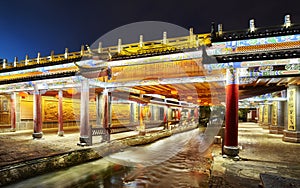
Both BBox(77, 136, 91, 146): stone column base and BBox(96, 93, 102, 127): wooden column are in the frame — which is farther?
BBox(96, 93, 102, 127): wooden column

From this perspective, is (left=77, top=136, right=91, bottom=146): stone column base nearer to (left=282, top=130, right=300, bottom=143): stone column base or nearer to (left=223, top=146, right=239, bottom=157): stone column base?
(left=223, top=146, right=239, bottom=157): stone column base

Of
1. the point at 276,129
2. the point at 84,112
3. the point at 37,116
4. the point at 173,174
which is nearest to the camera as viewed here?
the point at 173,174

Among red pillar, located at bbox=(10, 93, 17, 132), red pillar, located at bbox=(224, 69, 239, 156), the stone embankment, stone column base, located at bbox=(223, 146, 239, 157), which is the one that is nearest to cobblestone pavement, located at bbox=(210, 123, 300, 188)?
stone column base, located at bbox=(223, 146, 239, 157)

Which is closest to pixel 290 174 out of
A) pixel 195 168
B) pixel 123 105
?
pixel 195 168

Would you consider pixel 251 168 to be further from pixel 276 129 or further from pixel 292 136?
pixel 276 129

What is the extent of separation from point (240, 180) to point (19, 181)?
302 inches

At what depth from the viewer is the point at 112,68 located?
555 inches

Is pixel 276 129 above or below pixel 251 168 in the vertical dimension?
below

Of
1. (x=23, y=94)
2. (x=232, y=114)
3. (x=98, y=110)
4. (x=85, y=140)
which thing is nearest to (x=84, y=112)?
(x=85, y=140)

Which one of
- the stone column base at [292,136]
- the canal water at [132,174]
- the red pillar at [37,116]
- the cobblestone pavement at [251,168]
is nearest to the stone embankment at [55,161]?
the canal water at [132,174]

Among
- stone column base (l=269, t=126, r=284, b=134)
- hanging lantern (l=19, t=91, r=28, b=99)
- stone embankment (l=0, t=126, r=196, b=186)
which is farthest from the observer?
hanging lantern (l=19, t=91, r=28, b=99)

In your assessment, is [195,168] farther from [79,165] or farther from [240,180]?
[79,165]

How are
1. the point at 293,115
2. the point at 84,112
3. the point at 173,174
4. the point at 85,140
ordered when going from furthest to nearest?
the point at 293,115, the point at 84,112, the point at 85,140, the point at 173,174

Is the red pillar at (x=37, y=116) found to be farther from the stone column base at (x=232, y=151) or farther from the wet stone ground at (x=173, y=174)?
the stone column base at (x=232, y=151)
